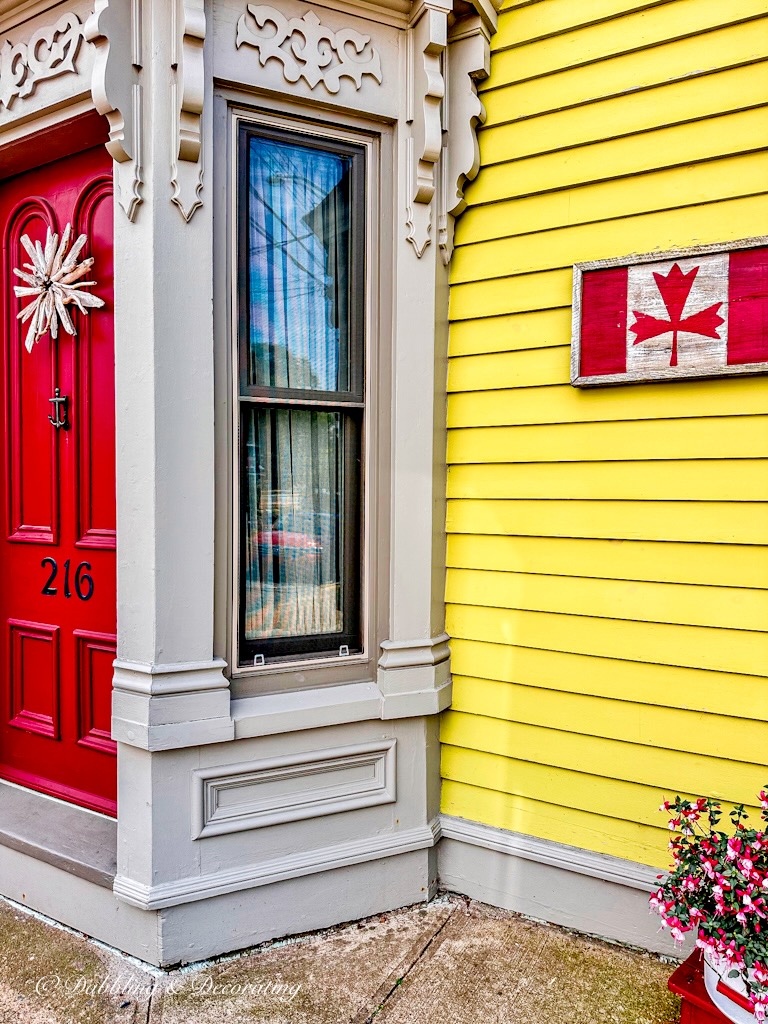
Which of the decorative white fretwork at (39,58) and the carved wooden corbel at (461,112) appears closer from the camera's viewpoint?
the decorative white fretwork at (39,58)

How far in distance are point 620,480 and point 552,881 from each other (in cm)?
147

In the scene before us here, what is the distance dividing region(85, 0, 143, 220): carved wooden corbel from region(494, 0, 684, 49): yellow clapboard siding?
1.28m

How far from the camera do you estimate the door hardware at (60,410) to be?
2877 millimetres

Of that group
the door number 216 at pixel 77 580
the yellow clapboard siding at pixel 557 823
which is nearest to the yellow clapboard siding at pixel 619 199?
the door number 216 at pixel 77 580

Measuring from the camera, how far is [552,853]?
8.79 feet

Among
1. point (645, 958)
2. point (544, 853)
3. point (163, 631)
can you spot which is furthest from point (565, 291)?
point (645, 958)

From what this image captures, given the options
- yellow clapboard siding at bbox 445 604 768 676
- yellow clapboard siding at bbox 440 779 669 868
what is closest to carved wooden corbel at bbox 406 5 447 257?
yellow clapboard siding at bbox 445 604 768 676

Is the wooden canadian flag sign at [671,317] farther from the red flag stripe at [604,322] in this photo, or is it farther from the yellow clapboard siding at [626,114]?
the yellow clapboard siding at [626,114]

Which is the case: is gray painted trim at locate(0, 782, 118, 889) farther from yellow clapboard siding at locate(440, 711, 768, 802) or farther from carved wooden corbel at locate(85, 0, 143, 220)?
carved wooden corbel at locate(85, 0, 143, 220)

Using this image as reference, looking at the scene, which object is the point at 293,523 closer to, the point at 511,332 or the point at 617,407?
the point at 511,332

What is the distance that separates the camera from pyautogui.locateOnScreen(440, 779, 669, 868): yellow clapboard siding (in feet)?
8.28

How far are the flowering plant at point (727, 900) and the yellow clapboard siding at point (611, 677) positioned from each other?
383mm

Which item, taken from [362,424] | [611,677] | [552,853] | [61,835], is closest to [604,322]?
[362,424]

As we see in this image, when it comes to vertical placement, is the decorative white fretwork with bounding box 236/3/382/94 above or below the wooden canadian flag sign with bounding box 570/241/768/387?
above
